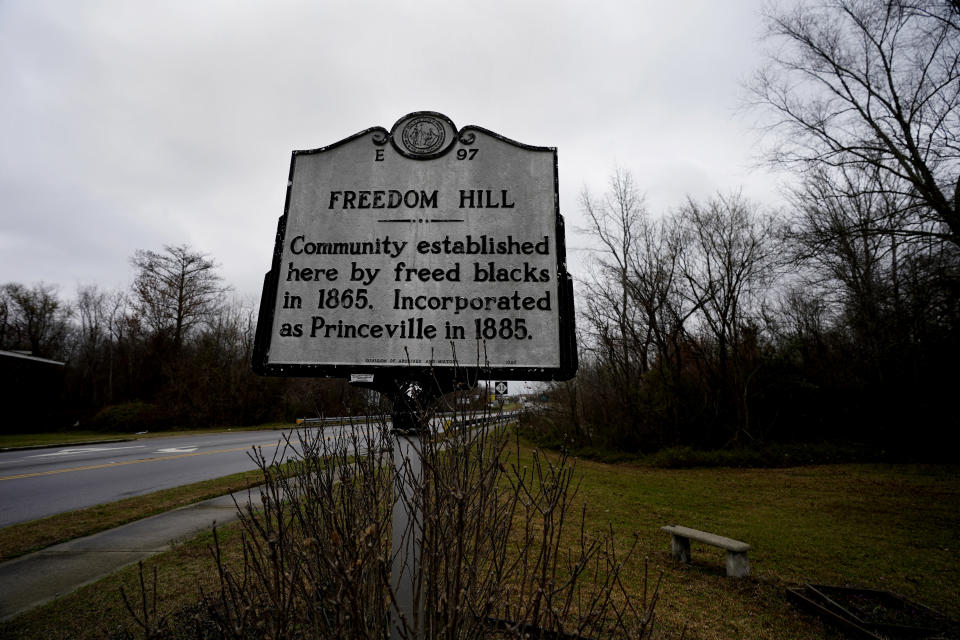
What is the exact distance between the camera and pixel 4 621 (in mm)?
3055

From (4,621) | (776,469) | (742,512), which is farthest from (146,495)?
(776,469)

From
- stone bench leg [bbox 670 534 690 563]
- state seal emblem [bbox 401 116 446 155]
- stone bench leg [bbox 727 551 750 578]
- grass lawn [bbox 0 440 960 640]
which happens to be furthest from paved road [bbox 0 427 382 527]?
stone bench leg [bbox 727 551 750 578]

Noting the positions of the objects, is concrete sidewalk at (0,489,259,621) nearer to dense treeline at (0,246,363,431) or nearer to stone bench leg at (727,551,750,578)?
stone bench leg at (727,551,750,578)

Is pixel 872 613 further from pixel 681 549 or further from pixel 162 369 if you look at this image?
pixel 162 369

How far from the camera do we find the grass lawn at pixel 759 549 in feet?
11.9

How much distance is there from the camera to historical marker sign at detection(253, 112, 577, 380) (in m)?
2.11

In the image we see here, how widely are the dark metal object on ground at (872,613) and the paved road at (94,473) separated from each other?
548cm

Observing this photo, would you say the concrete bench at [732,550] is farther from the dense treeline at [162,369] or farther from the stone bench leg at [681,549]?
the dense treeline at [162,369]

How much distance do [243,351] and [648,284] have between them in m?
26.3

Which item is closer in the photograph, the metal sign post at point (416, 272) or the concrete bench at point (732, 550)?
the metal sign post at point (416, 272)

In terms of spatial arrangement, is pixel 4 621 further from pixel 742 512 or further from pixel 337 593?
pixel 742 512

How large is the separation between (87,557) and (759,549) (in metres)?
8.33

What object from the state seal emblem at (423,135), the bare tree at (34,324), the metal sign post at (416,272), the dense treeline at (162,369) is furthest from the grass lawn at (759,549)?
the bare tree at (34,324)

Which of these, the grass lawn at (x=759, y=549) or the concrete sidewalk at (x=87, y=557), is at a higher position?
the concrete sidewalk at (x=87, y=557)
